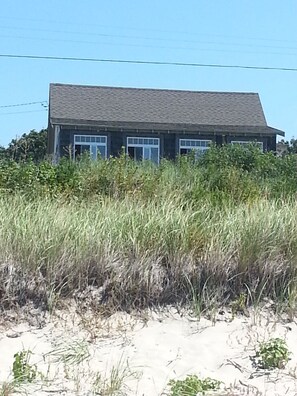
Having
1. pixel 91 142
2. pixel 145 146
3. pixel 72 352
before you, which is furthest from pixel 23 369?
pixel 145 146

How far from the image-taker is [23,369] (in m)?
5.31

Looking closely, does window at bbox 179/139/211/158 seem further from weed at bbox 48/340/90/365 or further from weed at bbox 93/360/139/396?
weed at bbox 93/360/139/396

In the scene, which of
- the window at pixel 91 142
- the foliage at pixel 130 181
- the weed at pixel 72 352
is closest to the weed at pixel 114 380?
the weed at pixel 72 352

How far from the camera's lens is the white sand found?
5301mm

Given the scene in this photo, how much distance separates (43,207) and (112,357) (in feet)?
7.91

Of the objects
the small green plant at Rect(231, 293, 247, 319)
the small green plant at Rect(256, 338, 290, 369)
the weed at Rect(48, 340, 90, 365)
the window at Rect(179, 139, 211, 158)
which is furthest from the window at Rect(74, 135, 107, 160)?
the small green plant at Rect(256, 338, 290, 369)

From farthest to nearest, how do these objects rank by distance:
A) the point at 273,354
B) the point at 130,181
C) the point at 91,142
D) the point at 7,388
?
the point at 91,142, the point at 130,181, the point at 273,354, the point at 7,388

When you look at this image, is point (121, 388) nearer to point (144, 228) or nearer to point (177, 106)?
point (144, 228)

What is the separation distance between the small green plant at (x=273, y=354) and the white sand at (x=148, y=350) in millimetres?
58

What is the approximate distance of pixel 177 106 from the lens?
3180 centimetres

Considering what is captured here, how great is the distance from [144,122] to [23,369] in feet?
80.9

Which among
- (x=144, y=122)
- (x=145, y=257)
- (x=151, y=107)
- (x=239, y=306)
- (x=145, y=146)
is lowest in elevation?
(x=239, y=306)

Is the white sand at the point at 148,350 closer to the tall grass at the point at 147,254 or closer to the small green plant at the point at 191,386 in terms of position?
the small green plant at the point at 191,386

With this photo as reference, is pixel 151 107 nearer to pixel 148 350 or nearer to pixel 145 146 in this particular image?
pixel 145 146
